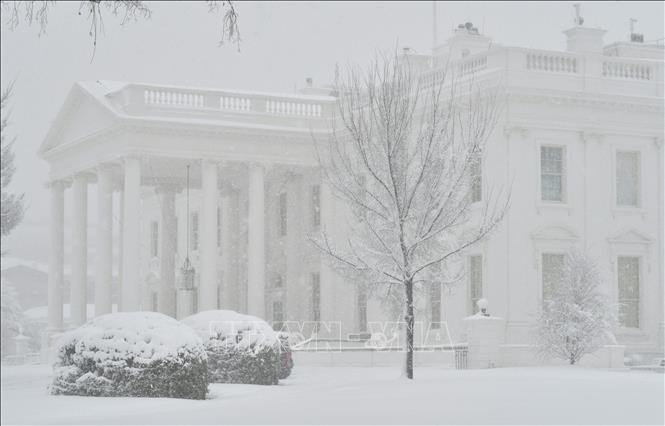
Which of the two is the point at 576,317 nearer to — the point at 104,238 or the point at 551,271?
the point at 551,271

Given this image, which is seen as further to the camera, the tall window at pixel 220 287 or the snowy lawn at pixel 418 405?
the tall window at pixel 220 287

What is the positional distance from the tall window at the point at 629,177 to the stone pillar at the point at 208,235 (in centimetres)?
1284

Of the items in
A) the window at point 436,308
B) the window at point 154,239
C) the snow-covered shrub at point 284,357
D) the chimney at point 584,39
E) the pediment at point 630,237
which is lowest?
the snow-covered shrub at point 284,357

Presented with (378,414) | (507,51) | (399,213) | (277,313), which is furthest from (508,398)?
(277,313)

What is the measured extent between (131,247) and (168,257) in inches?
267

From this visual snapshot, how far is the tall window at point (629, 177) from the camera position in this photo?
1398 inches

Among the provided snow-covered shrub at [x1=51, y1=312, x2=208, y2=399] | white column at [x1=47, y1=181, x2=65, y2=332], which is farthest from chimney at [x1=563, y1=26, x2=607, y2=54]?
snow-covered shrub at [x1=51, y1=312, x2=208, y2=399]

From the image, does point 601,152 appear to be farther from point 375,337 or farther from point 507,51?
point 375,337

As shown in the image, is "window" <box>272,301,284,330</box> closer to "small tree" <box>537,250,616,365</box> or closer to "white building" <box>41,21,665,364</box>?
"white building" <box>41,21,665,364</box>

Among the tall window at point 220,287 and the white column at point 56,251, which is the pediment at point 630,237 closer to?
the tall window at point 220,287

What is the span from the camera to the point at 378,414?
14.8 m

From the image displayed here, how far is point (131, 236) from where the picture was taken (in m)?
38.8

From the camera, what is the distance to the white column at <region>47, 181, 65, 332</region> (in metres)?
44.4

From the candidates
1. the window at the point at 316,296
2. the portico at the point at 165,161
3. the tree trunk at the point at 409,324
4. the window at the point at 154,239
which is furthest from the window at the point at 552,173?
the window at the point at 154,239
